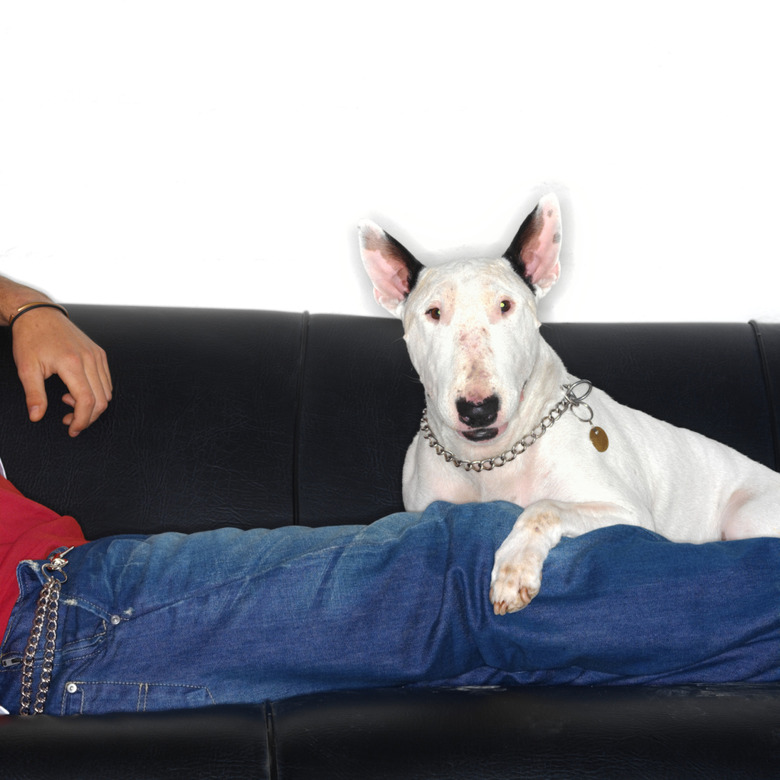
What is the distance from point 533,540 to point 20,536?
33.8 inches

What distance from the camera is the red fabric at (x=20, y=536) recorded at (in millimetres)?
1492

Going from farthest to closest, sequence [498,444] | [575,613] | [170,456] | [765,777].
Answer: [170,456]
[498,444]
[575,613]
[765,777]

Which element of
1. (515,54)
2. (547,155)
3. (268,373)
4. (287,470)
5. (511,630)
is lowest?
(511,630)

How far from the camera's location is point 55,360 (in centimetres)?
197

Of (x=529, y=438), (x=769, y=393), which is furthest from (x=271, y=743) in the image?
(x=769, y=393)

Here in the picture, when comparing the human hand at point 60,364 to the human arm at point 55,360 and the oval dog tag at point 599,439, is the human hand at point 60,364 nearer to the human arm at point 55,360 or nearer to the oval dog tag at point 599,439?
the human arm at point 55,360

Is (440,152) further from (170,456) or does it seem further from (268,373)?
(170,456)

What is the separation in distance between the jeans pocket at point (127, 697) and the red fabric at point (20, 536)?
16 centimetres

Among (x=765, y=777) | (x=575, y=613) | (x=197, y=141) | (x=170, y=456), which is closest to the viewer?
(x=765, y=777)

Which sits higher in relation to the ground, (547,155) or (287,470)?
(547,155)

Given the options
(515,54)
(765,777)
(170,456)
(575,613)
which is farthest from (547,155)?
(765,777)

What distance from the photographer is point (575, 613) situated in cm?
134

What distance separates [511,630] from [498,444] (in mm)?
676

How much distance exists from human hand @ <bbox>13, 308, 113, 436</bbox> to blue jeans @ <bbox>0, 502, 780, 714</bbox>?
57cm
